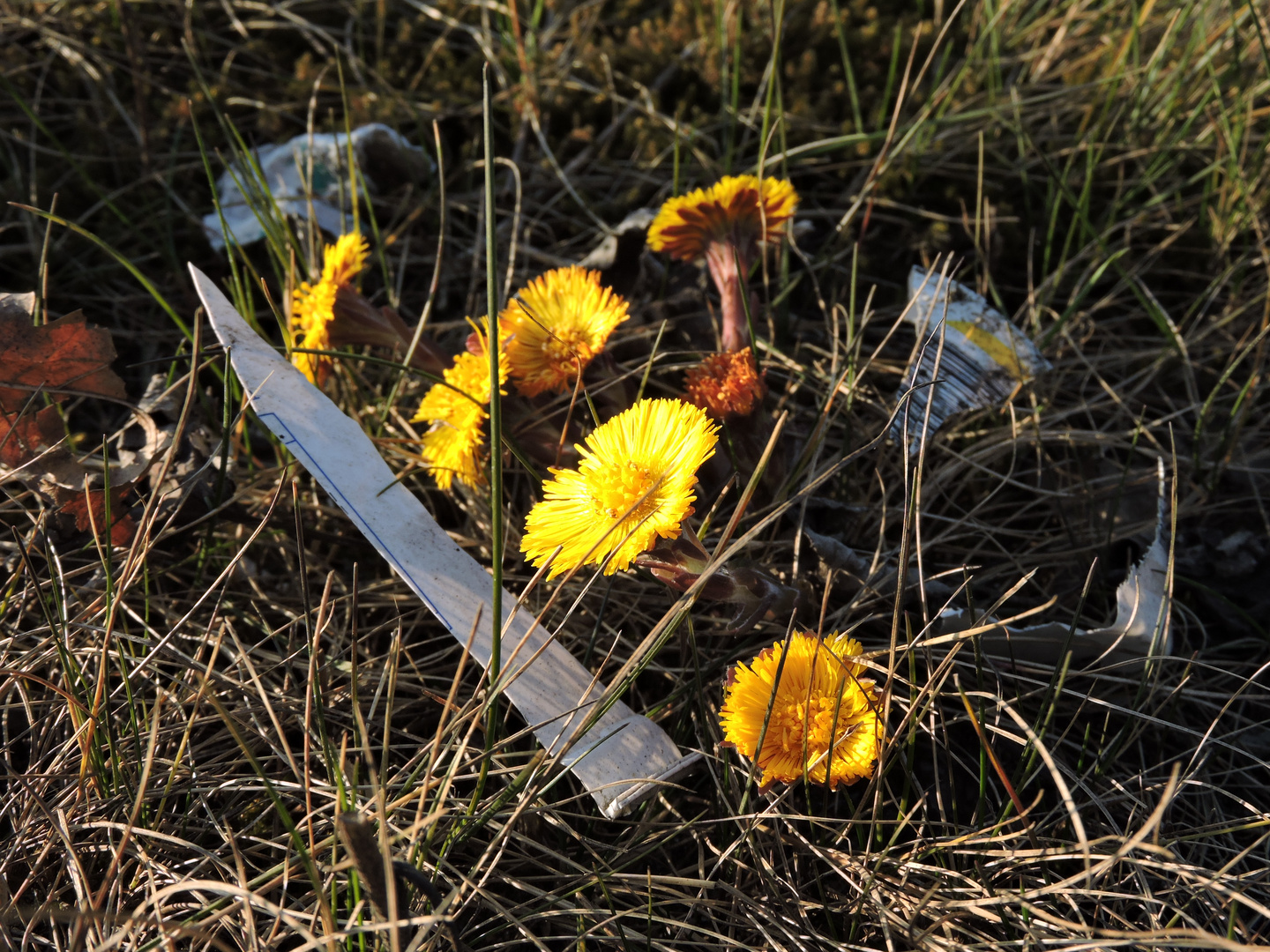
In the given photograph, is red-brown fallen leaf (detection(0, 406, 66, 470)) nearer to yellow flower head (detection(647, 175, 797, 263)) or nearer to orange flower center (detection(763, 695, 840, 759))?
yellow flower head (detection(647, 175, 797, 263))

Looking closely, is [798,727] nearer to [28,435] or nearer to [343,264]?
[343,264]

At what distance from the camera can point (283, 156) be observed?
216 cm

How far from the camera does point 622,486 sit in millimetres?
1190

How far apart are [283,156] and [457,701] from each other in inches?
57.8

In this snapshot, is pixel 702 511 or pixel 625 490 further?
pixel 702 511

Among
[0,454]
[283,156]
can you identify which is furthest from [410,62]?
[0,454]

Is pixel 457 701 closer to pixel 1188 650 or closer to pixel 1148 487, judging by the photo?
pixel 1188 650

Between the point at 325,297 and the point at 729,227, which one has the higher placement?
the point at 729,227

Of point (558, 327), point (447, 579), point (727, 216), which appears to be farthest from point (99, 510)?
point (727, 216)

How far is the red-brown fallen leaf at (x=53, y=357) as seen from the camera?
4.83 feet

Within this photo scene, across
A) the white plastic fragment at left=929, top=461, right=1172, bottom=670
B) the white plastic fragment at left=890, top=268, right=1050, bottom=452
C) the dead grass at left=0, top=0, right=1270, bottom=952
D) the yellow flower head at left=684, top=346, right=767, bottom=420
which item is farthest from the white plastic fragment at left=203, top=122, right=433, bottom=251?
the white plastic fragment at left=929, top=461, right=1172, bottom=670

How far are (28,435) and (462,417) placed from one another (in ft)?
2.41

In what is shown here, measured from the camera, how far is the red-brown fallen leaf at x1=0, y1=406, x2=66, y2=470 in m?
1.47

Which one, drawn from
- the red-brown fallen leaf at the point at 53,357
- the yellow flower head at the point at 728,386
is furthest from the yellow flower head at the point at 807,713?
the red-brown fallen leaf at the point at 53,357
